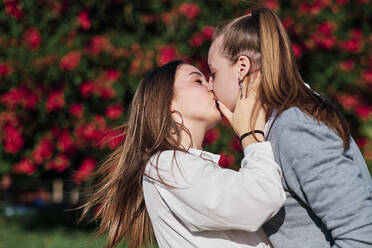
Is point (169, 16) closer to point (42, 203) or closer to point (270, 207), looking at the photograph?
point (270, 207)

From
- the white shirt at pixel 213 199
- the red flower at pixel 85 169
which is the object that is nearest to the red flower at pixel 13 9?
the red flower at pixel 85 169

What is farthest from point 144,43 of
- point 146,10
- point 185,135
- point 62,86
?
point 185,135

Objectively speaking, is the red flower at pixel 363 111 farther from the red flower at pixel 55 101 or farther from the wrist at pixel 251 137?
the wrist at pixel 251 137

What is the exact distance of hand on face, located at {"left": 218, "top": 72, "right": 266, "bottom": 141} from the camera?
205cm

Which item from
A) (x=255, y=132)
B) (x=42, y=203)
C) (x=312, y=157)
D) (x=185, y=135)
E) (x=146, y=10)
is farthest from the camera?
(x=42, y=203)

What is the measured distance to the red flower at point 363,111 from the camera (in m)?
4.88

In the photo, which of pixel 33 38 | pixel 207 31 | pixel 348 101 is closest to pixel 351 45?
pixel 348 101

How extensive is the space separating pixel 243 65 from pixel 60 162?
147 inches

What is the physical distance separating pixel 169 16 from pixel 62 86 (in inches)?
53.1

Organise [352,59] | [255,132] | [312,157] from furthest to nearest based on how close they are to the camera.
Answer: [352,59] < [255,132] < [312,157]

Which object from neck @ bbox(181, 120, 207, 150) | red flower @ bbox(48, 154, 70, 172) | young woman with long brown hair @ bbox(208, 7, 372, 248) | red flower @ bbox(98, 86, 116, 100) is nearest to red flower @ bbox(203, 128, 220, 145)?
red flower @ bbox(98, 86, 116, 100)

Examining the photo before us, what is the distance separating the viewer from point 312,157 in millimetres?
1762

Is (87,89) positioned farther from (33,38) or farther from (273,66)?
(273,66)

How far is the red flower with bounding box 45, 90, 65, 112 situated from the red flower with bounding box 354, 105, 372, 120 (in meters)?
3.01
